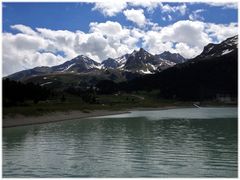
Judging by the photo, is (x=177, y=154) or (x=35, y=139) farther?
(x=35, y=139)

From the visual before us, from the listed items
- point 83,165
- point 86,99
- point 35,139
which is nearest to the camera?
point 83,165

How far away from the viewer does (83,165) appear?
31.2 m

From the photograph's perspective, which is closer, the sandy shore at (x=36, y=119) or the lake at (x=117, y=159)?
the lake at (x=117, y=159)

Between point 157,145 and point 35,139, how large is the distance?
694 inches

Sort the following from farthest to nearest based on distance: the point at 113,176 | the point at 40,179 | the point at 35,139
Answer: the point at 35,139
the point at 113,176
the point at 40,179

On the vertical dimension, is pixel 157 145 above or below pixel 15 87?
below

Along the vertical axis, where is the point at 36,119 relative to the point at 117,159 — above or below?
above

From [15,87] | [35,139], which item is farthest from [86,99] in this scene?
[35,139]

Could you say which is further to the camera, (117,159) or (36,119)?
(36,119)

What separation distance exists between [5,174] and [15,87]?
90.4 meters

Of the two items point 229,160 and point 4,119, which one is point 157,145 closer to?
point 229,160

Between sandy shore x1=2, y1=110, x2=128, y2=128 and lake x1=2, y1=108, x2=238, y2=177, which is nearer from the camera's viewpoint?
lake x1=2, y1=108, x2=238, y2=177

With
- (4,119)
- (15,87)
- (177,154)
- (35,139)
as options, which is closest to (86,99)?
(15,87)

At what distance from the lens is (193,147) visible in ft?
143
